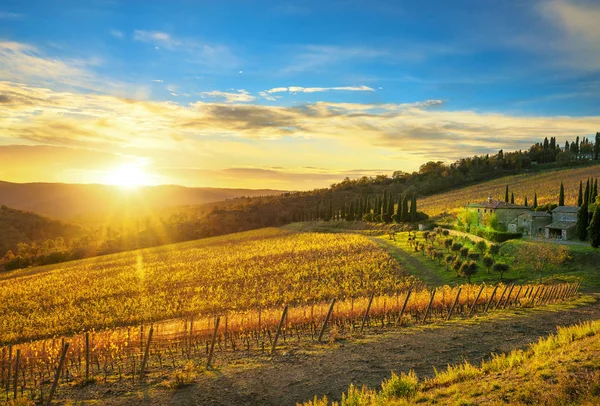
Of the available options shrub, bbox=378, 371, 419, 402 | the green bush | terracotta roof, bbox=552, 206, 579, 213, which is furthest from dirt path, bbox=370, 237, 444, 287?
shrub, bbox=378, 371, 419, 402

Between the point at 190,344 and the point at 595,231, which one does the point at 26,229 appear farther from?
the point at 595,231

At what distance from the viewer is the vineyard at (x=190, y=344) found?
1625 centimetres

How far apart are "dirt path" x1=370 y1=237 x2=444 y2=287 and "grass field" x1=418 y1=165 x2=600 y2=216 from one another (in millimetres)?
41956

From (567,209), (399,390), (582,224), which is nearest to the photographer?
(399,390)

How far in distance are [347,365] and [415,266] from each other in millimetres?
35002

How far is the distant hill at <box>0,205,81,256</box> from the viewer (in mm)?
116412

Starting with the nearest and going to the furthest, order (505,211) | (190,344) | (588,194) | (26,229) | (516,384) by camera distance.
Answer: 1. (516,384)
2. (190,344)
3. (588,194)
4. (505,211)
5. (26,229)

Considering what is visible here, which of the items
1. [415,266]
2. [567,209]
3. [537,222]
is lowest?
[415,266]

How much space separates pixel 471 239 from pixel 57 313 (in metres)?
50.3

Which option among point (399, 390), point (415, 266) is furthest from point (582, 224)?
point (399, 390)

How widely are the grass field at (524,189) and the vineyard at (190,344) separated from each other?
76130 millimetres

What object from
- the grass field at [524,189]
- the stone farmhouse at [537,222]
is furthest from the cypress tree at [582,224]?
the grass field at [524,189]

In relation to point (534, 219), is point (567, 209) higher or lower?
higher

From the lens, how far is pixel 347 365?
53.2 feet
